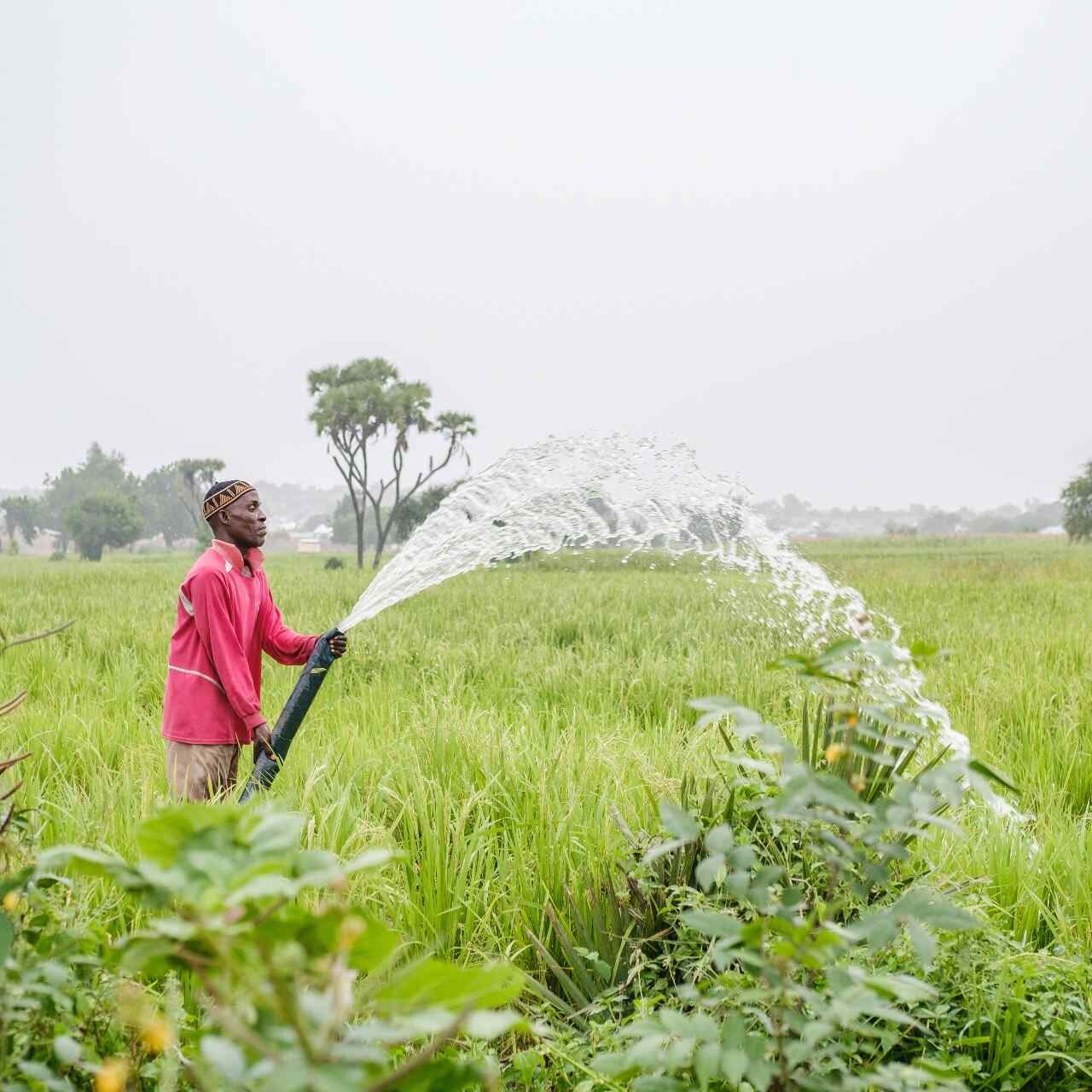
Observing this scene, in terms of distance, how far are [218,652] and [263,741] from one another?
0.38 metres

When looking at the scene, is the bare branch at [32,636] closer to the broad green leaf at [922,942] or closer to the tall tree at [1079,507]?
the broad green leaf at [922,942]

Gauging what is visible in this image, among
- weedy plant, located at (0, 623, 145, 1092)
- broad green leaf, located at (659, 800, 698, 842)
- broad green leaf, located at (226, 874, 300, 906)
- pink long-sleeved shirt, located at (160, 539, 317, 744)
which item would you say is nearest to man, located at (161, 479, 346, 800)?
pink long-sleeved shirt, located at (160, 539, 317, 744)

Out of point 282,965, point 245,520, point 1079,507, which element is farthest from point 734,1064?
point 1079,507

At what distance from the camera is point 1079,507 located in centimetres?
4675

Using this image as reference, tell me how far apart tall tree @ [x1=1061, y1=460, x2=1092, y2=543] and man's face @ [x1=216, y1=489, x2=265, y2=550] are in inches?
2051

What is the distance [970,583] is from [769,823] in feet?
43.9

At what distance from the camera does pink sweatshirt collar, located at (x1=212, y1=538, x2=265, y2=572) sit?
3.34 metres

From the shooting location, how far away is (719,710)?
117 centimetres

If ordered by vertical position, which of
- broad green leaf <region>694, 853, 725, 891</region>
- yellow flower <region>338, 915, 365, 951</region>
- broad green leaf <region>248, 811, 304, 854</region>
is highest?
broad green leaf <region>248, 811, 304, 854</region>

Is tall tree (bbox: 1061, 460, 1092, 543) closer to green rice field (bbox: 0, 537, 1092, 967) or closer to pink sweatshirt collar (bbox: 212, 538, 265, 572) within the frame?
green rice field (bbox: 0, 537, 1092, 967)

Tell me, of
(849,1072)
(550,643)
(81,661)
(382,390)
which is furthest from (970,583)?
(382,390)

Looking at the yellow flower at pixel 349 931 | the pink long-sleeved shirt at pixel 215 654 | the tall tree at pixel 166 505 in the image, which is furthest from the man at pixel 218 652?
the tall tree at pixel 166 505

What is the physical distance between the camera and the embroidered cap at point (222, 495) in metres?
3.36

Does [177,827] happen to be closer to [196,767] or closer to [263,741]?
[263,741]
